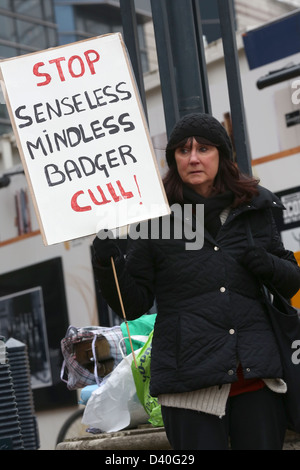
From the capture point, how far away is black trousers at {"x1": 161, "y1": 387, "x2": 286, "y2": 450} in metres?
3.15

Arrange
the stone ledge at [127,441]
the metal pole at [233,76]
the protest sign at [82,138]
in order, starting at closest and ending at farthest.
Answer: the protest sign at [82,138], the stone ledge at [127,441], the metal pole at [233,76]

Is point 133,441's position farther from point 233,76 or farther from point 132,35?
point 132,35

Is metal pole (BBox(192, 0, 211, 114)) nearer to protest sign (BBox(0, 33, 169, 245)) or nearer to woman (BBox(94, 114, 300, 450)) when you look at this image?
protest sign (BBox(0, 33, 169, 245))

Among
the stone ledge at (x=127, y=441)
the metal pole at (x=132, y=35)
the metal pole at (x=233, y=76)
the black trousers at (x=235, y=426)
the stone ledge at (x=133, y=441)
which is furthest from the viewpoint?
the metal pole at (x=132, y=35)

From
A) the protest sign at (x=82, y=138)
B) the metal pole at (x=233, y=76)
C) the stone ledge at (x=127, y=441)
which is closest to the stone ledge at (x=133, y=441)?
the stone ledge at (x=127, y=441)

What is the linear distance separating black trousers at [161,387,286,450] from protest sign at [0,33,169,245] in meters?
0.70

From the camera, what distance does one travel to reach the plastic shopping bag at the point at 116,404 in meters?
4.60

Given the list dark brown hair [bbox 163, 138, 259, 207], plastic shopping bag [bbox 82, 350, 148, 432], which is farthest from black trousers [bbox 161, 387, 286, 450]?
plastic shopping bag [bbox 82, 350, 148, 432]

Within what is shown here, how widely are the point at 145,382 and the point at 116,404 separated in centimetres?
45

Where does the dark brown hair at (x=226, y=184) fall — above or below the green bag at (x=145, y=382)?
above

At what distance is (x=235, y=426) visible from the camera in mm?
3203

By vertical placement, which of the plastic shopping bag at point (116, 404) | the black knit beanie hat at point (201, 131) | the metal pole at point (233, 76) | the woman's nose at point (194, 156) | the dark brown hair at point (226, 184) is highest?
the metal pole at point (233, 76)

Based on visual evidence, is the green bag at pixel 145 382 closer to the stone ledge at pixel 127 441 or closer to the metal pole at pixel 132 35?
the stone ledge at pixel 127 441

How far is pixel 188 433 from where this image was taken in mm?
3172
